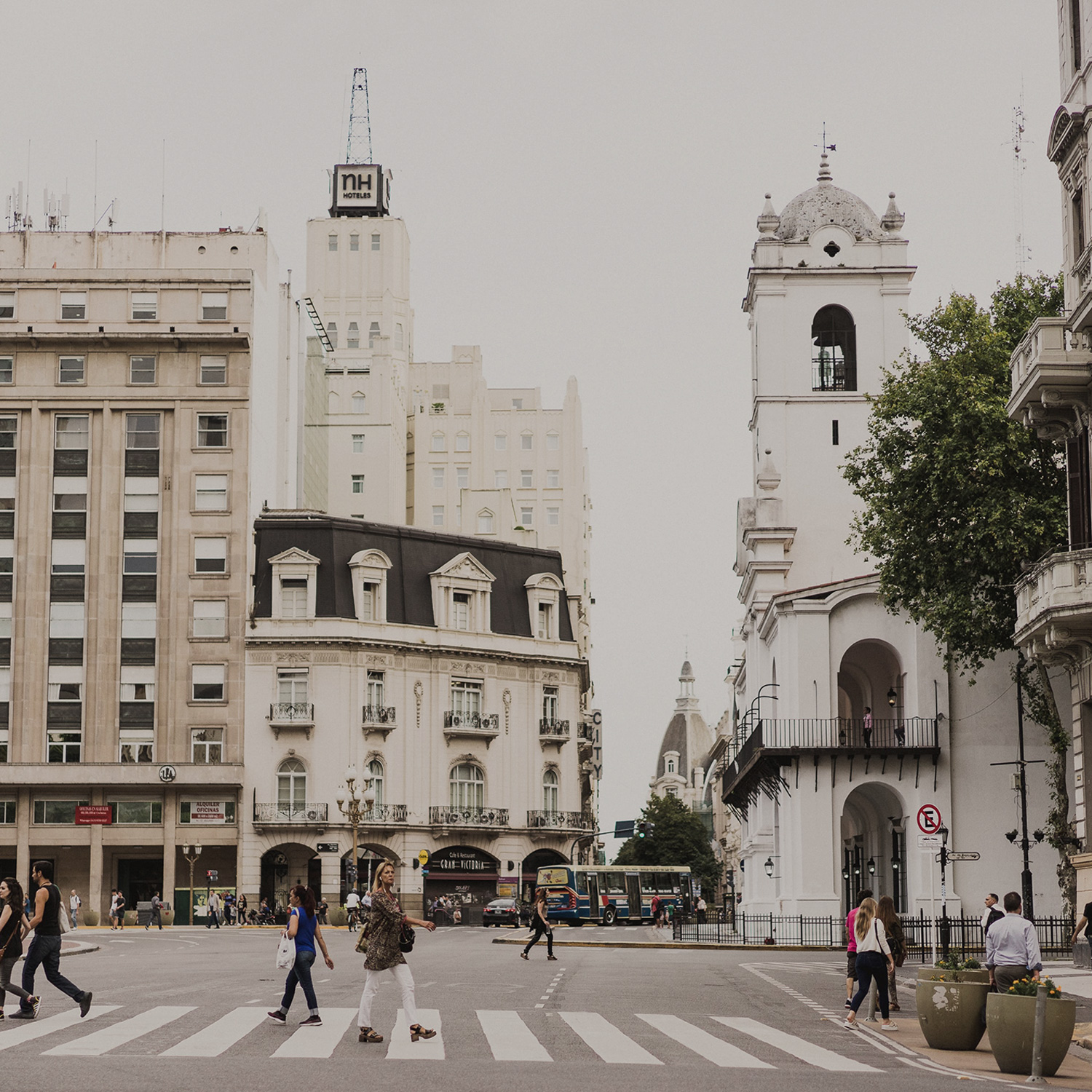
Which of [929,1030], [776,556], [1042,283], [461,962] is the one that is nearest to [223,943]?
[461,962]

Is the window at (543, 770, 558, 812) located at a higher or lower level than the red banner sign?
higher

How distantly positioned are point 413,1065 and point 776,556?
46.3 meters

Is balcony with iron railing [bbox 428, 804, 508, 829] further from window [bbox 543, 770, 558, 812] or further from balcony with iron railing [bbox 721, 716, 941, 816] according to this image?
balcony with iron railing [bbox 721, 716, 941, 816]

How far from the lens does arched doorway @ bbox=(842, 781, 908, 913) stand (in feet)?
174

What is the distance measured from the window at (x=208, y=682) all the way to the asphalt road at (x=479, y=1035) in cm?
4343

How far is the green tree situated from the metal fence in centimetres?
6633

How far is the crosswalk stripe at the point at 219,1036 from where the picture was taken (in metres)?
15.8

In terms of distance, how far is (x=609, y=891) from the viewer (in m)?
70.8

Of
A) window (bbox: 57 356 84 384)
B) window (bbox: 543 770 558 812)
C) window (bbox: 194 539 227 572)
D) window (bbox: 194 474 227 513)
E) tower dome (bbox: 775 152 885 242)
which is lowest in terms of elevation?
window (bbox: 543 770 558 812)

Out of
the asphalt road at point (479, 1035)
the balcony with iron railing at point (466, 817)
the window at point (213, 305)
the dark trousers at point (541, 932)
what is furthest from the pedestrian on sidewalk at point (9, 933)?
the window at point (213, 305)

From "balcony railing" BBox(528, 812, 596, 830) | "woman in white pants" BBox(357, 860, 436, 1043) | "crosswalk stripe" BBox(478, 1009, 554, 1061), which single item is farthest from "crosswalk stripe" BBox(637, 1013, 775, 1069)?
"balcony railing" BBox(528, 812, 596, 830)

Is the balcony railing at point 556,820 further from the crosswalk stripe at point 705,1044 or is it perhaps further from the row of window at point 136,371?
the crosswalk stripe at point 705,1044

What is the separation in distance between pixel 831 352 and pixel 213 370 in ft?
99.4

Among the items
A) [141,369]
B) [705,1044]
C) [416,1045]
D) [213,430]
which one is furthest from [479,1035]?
[141,369]
